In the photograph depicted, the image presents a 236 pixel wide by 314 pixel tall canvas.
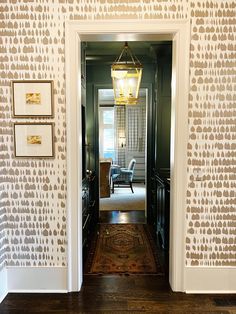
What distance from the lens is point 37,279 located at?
2.67 metres

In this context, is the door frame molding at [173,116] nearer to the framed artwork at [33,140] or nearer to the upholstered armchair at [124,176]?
the framed artwork at [33,140]

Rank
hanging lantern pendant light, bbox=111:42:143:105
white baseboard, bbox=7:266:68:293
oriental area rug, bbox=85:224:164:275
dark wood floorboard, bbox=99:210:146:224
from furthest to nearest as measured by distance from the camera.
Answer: dark wood floorboard, bbox=99:210:146:224, hanging lantern pendant light, bbox=111:42:143:105, oriental area rug, bbox=85:224:164:275, white baseboard, bbox=7:266:68:293

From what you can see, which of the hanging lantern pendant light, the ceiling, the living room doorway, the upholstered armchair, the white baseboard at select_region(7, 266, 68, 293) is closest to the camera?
the white baseboard at select_region(7, 266, 68, 293)

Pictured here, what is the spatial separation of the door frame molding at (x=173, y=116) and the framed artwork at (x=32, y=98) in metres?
0.18

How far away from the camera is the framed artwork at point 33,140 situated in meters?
2.59

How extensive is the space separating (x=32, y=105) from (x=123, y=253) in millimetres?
2176

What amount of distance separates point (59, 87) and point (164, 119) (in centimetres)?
233

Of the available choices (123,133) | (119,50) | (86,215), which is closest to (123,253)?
(86,215)

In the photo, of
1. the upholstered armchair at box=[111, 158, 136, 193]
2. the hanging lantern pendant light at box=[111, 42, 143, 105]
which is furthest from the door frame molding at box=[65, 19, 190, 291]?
the upholstered armchair at box=[111, 158, 136, 193]

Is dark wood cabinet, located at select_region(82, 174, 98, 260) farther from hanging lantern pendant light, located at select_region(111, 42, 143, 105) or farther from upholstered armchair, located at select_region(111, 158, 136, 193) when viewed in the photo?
upholstered armchair, located at select_region(111, 158, 136, 193)

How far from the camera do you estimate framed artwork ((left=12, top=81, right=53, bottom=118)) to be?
2.56m

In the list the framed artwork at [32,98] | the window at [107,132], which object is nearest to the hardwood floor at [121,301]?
the framed artwork at [32,98]

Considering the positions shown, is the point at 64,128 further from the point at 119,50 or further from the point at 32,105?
the point at 119,50

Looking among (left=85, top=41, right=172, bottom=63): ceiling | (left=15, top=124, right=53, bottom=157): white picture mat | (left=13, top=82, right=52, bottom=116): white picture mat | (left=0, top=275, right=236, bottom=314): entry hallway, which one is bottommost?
(left=0, top=275, right=236, bottom=314): entry hallway
